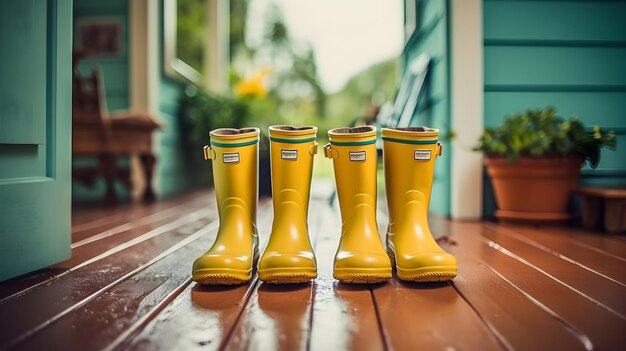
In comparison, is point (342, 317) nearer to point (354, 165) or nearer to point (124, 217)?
point (354, 165)

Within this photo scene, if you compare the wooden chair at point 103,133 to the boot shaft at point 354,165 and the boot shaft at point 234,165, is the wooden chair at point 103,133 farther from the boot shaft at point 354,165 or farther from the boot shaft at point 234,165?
the boot shaft at point 354,165

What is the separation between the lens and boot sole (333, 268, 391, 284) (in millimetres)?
925

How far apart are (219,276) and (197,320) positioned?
0.57ft

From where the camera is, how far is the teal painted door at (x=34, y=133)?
3.27 feet

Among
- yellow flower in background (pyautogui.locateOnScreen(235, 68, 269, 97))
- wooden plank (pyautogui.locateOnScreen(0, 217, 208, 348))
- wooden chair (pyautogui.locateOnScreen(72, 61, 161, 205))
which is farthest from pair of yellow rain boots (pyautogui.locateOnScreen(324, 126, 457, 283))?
yellow flower in background (pyautogui.locateOnScreen(235, 68, 269, 97))

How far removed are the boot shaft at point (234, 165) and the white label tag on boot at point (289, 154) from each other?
0.08 m

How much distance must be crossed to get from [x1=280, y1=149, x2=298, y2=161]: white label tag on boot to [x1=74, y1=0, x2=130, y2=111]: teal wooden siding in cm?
249

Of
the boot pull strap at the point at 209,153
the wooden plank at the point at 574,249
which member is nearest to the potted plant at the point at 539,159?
the wooden plank at the point at 574,249

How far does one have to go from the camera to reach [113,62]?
320 centimetres

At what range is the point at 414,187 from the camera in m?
1.06

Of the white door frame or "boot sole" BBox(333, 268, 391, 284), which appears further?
the white door frame

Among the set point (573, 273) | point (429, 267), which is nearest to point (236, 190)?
point (429, 267)

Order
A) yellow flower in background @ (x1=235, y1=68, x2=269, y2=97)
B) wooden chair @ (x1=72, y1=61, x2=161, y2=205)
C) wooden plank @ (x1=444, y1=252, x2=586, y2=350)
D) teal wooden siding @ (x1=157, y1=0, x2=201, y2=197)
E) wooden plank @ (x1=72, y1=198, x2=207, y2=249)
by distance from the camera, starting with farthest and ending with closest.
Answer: yellow flower in background @ (x1=235, y1=68, x2=269, y2=97), teal wooden siding @ (x1=157, y1=0, x2=201, y2=197), wooden chair @ (x1=72, y1=61, x2=161, y2=205), wooden plank @ (x1=72, y1=198, x2=207, y2=249), wooden plank @ (x1=444, y1=252, x2=586, y2=350)

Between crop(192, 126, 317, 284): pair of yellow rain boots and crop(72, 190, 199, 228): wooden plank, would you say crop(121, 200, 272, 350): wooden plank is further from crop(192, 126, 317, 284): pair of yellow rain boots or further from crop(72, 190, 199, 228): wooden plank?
crop(72, 190, 199, 228): wooden plank
